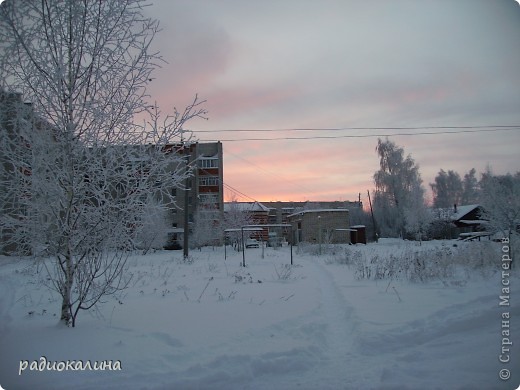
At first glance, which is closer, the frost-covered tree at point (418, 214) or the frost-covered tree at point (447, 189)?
the frost-covered tree at point (418, 214)

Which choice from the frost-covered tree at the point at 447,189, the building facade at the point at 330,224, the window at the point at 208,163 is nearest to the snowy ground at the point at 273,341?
the building facade at the point at 330,224

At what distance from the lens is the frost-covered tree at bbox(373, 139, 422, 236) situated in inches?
1911

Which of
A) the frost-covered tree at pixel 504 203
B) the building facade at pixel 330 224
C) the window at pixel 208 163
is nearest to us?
the frost-covered tree at pixel 504 203

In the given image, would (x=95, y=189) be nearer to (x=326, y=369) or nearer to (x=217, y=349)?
(x=217, y=349)

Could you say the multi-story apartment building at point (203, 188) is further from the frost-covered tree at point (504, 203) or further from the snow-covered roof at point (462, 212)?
the frost-covered tree at point (504, 203)

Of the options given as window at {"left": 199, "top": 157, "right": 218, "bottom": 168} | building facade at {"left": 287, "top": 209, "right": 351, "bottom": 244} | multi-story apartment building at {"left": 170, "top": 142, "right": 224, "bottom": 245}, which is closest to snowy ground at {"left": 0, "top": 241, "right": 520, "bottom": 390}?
building facade at {"left": 287, "top": 209, "right": 351, "bottom": 244}

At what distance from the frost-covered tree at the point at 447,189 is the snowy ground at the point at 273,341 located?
59234 millimetres

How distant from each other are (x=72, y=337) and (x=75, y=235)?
1392mm

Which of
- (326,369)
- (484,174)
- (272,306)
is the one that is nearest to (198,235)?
(484,174)

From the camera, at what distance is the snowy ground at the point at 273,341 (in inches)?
150

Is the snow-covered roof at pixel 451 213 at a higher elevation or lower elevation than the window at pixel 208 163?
lower

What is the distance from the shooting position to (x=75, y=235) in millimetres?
5125

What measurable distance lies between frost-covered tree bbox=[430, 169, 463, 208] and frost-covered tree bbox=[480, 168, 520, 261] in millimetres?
47862

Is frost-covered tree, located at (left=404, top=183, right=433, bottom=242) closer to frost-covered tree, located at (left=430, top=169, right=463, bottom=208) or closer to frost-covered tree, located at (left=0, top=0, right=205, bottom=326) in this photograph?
frost-covered tree, located at (left=430, top=169, right=463, bottom=208)
